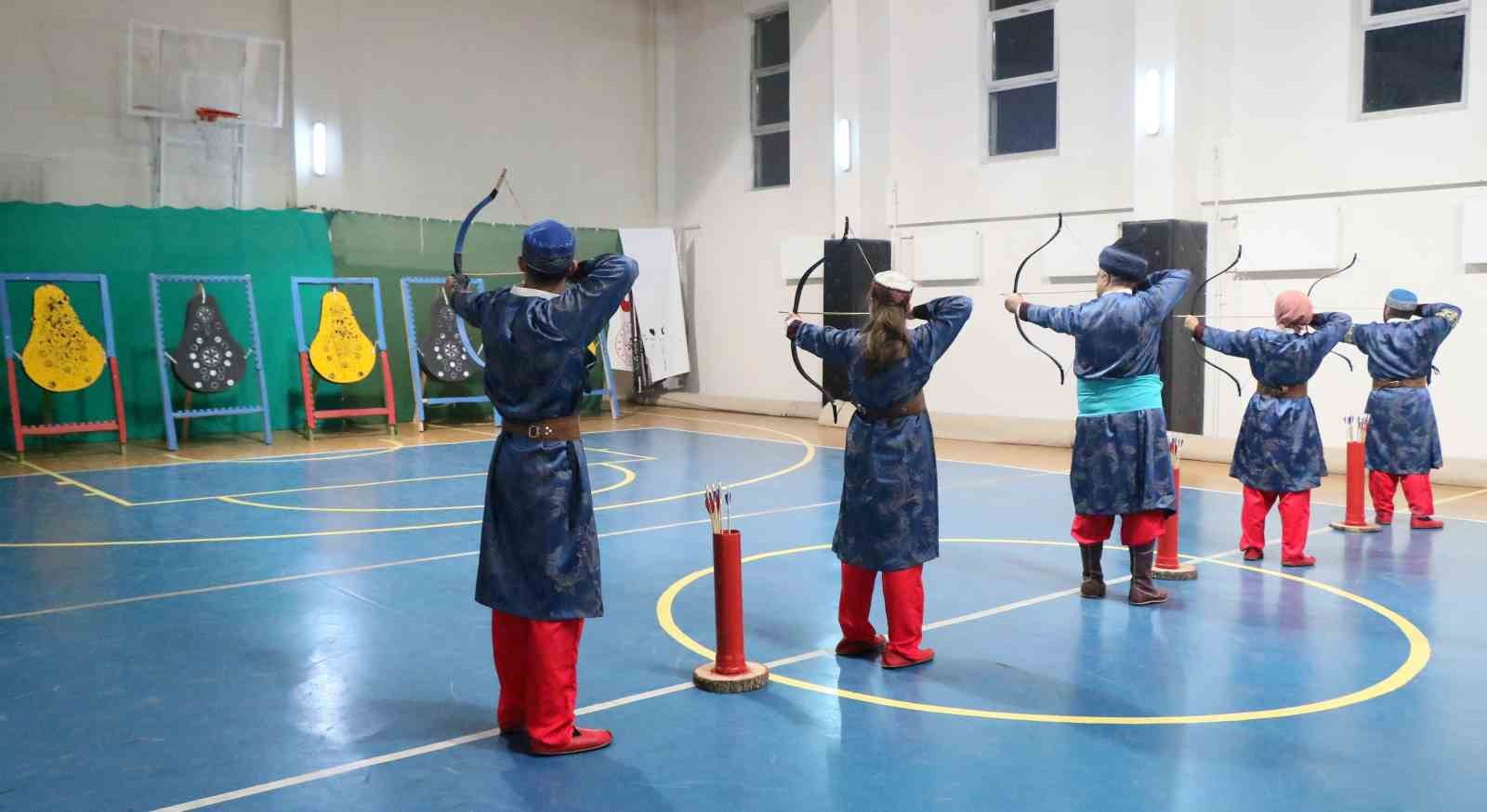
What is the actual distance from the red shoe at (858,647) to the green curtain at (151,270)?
995cm

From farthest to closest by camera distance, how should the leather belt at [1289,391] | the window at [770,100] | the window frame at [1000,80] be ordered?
the window at [770,100] < the window frame at [1000,80] < the leather belt at [1289,391]

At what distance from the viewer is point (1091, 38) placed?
11742 mm

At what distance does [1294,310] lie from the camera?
6.17 metres

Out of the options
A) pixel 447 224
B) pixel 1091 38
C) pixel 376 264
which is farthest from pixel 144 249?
pixel 1091 38

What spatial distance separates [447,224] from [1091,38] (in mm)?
7533

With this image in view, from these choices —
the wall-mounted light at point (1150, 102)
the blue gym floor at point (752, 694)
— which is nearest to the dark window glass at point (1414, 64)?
the wall-mounted light at point (1150, 102)

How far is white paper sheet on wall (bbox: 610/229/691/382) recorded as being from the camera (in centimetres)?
1595

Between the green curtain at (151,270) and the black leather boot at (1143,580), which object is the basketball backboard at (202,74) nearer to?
the green curtain at (151,270)

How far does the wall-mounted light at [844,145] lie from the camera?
13.6m

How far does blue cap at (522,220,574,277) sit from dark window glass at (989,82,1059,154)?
948cm

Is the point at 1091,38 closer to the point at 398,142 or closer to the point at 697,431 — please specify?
the point at 697,431

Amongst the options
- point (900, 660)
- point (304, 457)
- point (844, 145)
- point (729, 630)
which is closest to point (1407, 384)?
point (900, 660)

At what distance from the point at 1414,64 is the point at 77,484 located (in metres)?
10.9

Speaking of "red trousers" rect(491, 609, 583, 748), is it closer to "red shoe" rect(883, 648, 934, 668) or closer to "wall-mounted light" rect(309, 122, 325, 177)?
"red shoe" rect(883, 648, 934, 668)
